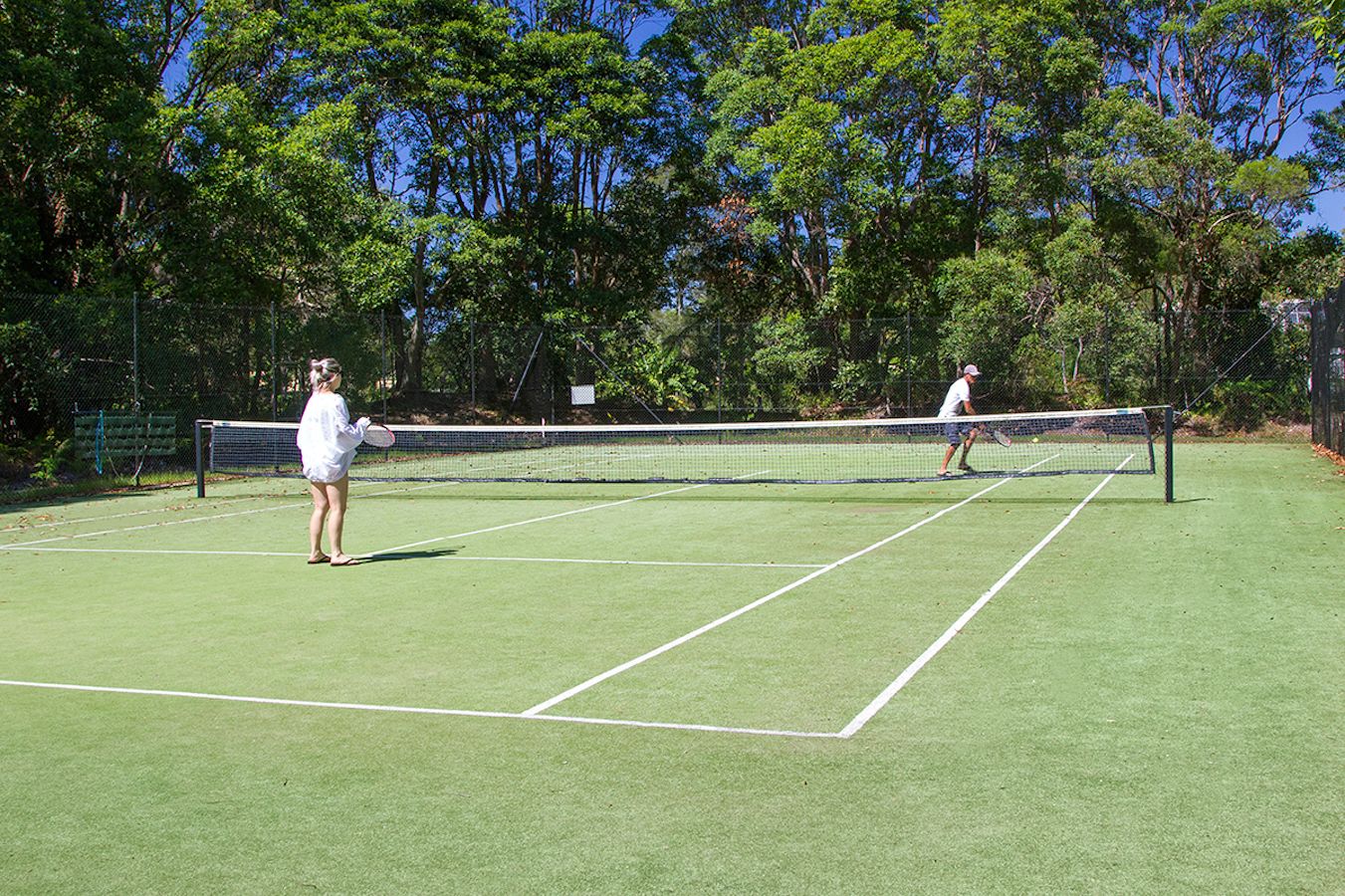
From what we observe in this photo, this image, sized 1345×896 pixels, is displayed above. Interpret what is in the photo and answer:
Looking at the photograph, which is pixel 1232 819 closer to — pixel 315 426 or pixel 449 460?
pixel 315 426

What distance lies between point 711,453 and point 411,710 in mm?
21081

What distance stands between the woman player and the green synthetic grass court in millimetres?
423

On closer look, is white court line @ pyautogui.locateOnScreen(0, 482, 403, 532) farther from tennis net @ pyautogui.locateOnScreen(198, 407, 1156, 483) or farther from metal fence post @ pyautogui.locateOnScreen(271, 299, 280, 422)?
metal fence post @ pyautogui.locateOnScreen(271, 299, 280, 422)

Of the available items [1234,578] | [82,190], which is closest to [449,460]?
[82,190]

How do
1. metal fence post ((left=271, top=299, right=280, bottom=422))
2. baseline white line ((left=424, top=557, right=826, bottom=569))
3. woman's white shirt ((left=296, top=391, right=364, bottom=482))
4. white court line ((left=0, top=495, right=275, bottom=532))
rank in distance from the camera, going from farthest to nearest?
metal fence post ((left=271, top=299, right=280, bottom=422))
white court line ((left=0, top=495, right=275, bottom=532))
woman's white shirt ((left=296, top=391, right=364, bottom=482))
baseline white line ((left=424, top=557, right=826, bottom=569))

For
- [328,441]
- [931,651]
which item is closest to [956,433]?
[328,441]

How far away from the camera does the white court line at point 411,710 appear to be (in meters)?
5.25

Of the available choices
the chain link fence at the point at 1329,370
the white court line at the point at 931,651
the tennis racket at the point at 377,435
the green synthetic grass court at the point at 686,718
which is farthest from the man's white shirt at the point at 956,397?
the tennis racket at the point at 377,435

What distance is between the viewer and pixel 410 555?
438 inches

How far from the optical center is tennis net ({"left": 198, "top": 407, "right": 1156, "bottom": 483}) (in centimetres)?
1961

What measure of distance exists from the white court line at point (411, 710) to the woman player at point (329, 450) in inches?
154

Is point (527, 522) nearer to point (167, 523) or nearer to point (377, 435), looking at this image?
point (377, 435)

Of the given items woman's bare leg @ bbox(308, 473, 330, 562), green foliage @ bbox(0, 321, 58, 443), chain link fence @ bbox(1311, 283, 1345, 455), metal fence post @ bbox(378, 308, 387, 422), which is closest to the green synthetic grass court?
woman's bare leg @ bbox(308, 473, 330, 562)

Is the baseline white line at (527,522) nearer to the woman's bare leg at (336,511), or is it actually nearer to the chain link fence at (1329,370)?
the woman's bare leg at (336,511)
